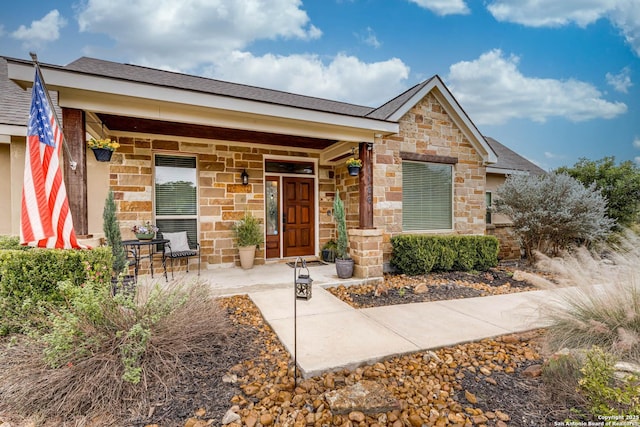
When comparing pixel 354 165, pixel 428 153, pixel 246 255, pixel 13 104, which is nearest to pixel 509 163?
pixel 428 153

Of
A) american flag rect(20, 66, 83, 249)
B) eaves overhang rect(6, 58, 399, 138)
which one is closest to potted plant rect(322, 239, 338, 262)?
eaves overhang rect(6, 58, 399, 138)

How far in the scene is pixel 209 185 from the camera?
19.2ft

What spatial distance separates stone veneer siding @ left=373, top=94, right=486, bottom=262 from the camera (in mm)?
5633

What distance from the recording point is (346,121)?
187 inches

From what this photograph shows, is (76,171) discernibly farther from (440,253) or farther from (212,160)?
(440,253)

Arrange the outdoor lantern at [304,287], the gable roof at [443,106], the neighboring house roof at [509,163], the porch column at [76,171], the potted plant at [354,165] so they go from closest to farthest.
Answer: the outdoor lantern at [304,287], the porch column at [76,171], the potted plant at [354,165], the gable roof at [443,106], the neighboring house roof at [509,163]

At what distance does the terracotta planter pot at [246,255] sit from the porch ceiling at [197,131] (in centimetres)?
230

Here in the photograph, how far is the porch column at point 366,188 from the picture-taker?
17.1 ft

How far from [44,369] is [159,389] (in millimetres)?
812

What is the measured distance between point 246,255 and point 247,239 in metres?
0.34

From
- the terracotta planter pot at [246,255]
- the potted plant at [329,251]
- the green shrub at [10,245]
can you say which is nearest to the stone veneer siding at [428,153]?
the potted plant at [329,251]

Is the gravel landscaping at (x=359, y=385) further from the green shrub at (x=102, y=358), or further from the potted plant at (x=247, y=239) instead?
the potted plant at (x=247, y=239)

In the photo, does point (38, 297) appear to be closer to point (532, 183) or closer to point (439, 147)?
point (439, 147)

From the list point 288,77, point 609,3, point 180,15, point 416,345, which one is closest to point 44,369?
point 416,345
